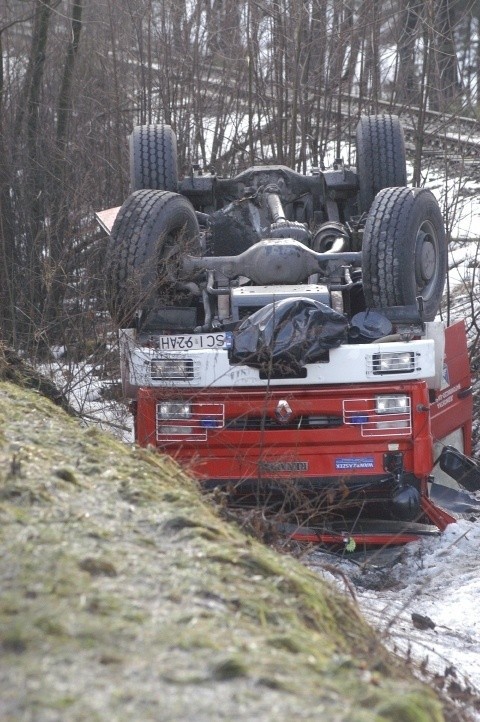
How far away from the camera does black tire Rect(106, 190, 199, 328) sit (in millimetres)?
6727

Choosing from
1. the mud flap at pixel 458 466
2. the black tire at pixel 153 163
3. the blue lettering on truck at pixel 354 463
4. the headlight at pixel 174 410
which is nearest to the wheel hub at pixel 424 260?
the mud flap at pixel 458 466

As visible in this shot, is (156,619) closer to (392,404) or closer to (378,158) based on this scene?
(392,404)

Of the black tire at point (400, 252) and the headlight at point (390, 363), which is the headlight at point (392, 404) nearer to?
the headlight at point (390, 363)

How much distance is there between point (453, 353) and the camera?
7.64 meters

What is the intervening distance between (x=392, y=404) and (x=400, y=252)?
3.31 ft

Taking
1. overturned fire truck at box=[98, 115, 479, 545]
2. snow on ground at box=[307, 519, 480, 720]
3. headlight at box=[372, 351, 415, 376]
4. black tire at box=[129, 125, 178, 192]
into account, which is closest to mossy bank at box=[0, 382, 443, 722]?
snow on ground at box=[307, 519, 480, 720]

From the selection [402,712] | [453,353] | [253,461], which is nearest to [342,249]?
[453,353]

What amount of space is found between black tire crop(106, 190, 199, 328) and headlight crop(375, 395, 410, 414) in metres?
1.54

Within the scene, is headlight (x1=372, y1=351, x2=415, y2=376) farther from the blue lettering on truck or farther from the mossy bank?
the mossy bank

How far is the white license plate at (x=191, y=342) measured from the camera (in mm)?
6516

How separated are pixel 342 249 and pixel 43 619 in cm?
575

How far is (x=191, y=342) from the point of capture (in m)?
6.57

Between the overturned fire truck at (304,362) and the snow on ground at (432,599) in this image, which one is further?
the overturned fire truck at (304,362)

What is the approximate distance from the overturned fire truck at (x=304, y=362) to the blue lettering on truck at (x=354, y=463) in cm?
1
